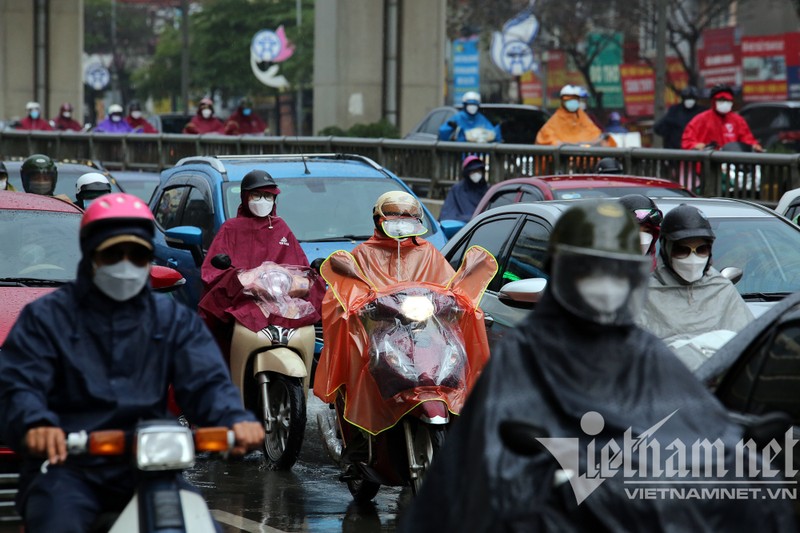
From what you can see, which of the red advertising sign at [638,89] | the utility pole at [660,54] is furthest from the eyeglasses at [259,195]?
the red advertising sign at [638,89]

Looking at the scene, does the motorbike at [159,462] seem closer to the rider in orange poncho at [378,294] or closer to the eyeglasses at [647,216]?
the rider in orange poncho at [378,294]

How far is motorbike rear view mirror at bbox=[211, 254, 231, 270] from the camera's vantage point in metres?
9.85

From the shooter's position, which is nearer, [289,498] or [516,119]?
[289,498]

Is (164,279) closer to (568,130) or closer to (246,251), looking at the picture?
(246,251)

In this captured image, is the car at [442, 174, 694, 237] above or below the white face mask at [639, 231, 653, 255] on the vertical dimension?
above

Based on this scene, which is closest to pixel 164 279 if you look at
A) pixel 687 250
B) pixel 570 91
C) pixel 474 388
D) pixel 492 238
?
pixel 492 238

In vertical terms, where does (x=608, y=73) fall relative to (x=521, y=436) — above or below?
above

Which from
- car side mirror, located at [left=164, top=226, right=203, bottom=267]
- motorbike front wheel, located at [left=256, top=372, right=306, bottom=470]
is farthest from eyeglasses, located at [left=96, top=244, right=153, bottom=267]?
car side mirror, located at [left=164, top=226, right=203, bottom=267]

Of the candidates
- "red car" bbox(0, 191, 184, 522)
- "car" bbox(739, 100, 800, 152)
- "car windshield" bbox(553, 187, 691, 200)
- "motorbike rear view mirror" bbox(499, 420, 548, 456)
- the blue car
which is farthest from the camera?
"car" bbox(739, 100, 800, 152)

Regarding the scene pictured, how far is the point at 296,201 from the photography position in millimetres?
12453

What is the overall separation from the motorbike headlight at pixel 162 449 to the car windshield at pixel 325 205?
7726 millimetres

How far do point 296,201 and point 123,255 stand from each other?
25.5 feet
